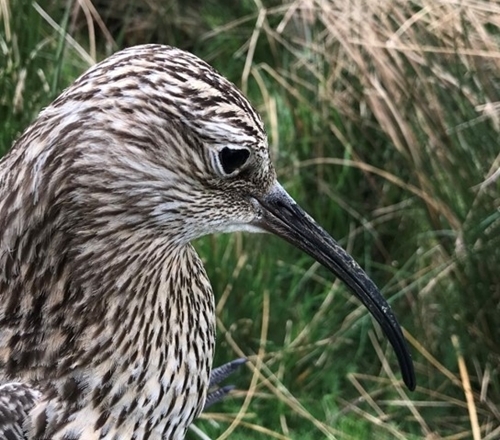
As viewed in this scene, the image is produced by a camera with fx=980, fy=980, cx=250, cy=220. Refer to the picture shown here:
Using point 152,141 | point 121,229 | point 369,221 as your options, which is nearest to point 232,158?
point 152,141

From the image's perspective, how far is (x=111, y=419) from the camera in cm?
223

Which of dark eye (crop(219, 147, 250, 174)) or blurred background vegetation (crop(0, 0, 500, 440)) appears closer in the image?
dark eye (crop(219, 147, 250, 174))

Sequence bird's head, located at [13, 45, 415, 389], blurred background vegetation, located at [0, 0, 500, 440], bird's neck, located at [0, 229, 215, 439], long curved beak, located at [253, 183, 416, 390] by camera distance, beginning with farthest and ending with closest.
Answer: blurred background vegetation, located at [0, 0, 500, 440] < long curved beak, located at [253, 183, 416, 390] < bird's neck, located at [0, 229, 215, 439] < bird's head, located at [13, 45, 415, 389]

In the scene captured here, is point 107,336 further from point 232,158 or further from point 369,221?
point 369,221

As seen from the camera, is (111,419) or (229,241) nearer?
(111,419)

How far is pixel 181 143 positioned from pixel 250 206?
0.29 meters

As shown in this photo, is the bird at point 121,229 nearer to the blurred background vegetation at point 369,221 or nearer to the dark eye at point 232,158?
the dark eye at point 232,158

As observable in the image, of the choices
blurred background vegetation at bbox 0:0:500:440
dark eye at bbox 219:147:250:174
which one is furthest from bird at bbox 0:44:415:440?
blurred background vegetation at bbox 0:0:500:440

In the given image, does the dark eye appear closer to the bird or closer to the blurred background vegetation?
the bird

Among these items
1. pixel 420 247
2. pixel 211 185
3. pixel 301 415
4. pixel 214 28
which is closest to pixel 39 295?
pixel 211 185

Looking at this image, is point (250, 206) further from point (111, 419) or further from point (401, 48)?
point (401, 48)

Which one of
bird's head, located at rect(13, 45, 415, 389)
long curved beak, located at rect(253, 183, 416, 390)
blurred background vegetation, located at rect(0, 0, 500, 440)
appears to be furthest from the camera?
blurred background vegetation, located at rect(0, 0, 500, 440)

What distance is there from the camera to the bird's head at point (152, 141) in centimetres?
200

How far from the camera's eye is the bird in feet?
6.59
